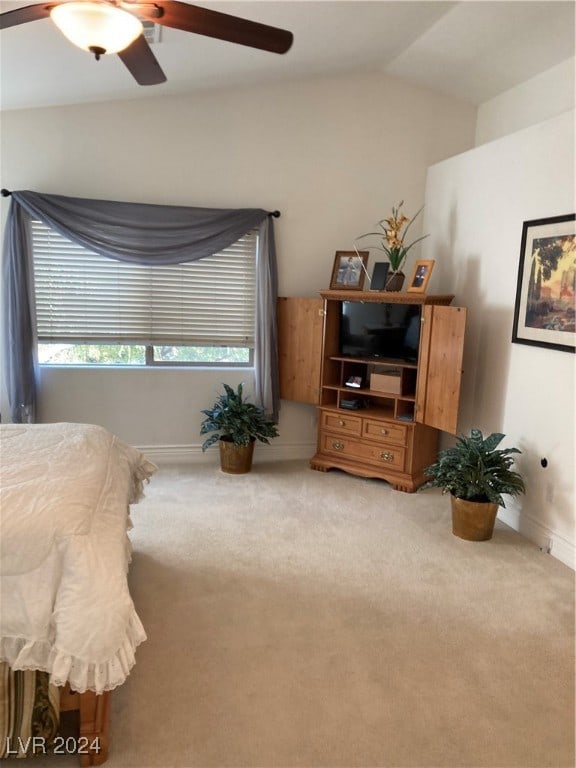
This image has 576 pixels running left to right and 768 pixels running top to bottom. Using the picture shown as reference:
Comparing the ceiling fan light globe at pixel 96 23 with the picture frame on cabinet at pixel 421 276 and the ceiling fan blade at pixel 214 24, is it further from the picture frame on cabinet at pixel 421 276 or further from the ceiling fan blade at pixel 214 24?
the picture frame on cabinet at pixel 421 276

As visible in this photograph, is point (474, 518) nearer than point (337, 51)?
Yes

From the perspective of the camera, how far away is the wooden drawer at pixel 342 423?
183 inches

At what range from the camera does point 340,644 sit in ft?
8.29

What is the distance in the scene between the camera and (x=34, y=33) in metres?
2.97

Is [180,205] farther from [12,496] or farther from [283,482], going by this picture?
[12,496]

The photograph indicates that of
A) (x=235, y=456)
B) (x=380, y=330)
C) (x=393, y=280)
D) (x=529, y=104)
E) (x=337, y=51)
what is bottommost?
(x=235, y=456)

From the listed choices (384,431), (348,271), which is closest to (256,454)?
(384,431)

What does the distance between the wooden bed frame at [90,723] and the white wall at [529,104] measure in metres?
4.02

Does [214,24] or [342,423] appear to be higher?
[214,24]

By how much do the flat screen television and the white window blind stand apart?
831 mm

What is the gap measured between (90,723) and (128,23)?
227 centimetres

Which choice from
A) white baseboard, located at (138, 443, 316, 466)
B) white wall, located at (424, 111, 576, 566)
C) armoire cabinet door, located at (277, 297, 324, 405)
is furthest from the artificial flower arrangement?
white baseboard, located at (138, 443, 316, 466)

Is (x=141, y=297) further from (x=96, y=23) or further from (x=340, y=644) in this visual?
(x=340, y=644)

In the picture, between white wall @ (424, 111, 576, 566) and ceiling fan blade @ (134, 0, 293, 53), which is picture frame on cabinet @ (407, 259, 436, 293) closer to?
white wall @ (424, 111, 576, 566)
